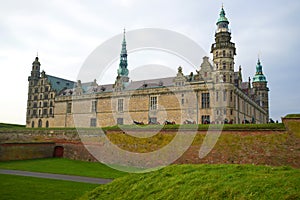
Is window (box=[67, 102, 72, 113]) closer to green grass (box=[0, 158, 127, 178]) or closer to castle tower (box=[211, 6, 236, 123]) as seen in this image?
castle tower (box=[211, 6, 236, 123])

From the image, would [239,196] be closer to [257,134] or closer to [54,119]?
[257,134]

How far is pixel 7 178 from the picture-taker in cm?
1463

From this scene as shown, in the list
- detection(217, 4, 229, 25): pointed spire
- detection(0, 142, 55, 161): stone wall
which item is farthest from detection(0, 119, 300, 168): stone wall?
detection(217, 4, 229, 25): pointed spire

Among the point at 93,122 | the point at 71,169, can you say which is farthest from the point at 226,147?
the point at 93,122

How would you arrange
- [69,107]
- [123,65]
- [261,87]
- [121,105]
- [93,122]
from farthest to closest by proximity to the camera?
[261,87]
[123,65]
[69,107]
[93,122]
[121,105]

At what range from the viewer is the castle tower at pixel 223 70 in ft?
108

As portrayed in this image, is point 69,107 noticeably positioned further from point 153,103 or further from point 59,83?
point 153,103

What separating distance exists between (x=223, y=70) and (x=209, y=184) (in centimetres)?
2749

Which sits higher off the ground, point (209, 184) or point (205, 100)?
point (205, 100)

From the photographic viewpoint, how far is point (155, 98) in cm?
3844

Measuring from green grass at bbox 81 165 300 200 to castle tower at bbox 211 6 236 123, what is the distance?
23.1 meters

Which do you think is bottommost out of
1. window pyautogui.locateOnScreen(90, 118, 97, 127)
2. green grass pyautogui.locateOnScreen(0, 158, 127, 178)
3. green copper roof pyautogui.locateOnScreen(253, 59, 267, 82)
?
green grass pyautogui.locateOnScreen(0, 158, 127, 178)

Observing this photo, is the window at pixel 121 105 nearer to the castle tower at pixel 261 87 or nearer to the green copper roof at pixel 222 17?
the green copper roof at pixel 222 17

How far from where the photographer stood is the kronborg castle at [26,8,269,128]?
3375cm
